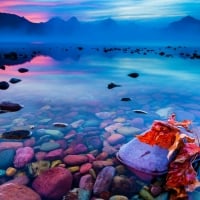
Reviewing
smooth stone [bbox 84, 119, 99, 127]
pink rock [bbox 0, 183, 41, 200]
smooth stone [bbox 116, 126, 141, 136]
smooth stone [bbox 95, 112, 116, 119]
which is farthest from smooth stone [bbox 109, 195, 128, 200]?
smooth stone [bbox 95, 112, 116, 119]

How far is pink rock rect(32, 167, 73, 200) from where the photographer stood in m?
3.68

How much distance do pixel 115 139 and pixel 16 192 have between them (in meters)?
2.04

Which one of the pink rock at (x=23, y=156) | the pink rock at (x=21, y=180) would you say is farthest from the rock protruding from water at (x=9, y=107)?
the pink rock at (x=21, y=180)

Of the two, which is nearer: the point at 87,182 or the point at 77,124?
the point at 87,182

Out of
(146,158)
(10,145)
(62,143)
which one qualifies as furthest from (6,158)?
(146,158)

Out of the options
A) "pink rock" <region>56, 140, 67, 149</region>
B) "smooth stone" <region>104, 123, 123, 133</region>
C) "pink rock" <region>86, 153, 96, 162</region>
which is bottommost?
"pink rock" <region>86, 153, 96, 162</region>

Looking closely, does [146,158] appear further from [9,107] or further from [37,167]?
[9,107]

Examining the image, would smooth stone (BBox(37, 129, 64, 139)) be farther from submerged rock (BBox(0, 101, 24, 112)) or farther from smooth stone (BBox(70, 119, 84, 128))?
submerged rock (BBox(0, 101, 24, 112))

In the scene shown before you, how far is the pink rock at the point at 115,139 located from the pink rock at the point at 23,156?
1237 mm

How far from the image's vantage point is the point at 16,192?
139 inches

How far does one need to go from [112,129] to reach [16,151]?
178 centimetres

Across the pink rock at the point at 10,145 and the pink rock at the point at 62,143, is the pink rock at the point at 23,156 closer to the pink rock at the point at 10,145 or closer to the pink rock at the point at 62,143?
the pink rock at the point at 10,145

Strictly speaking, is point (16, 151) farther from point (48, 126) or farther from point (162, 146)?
point (162, 146)

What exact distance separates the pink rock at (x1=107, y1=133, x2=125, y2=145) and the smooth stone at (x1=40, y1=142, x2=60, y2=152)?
0.83 meters
